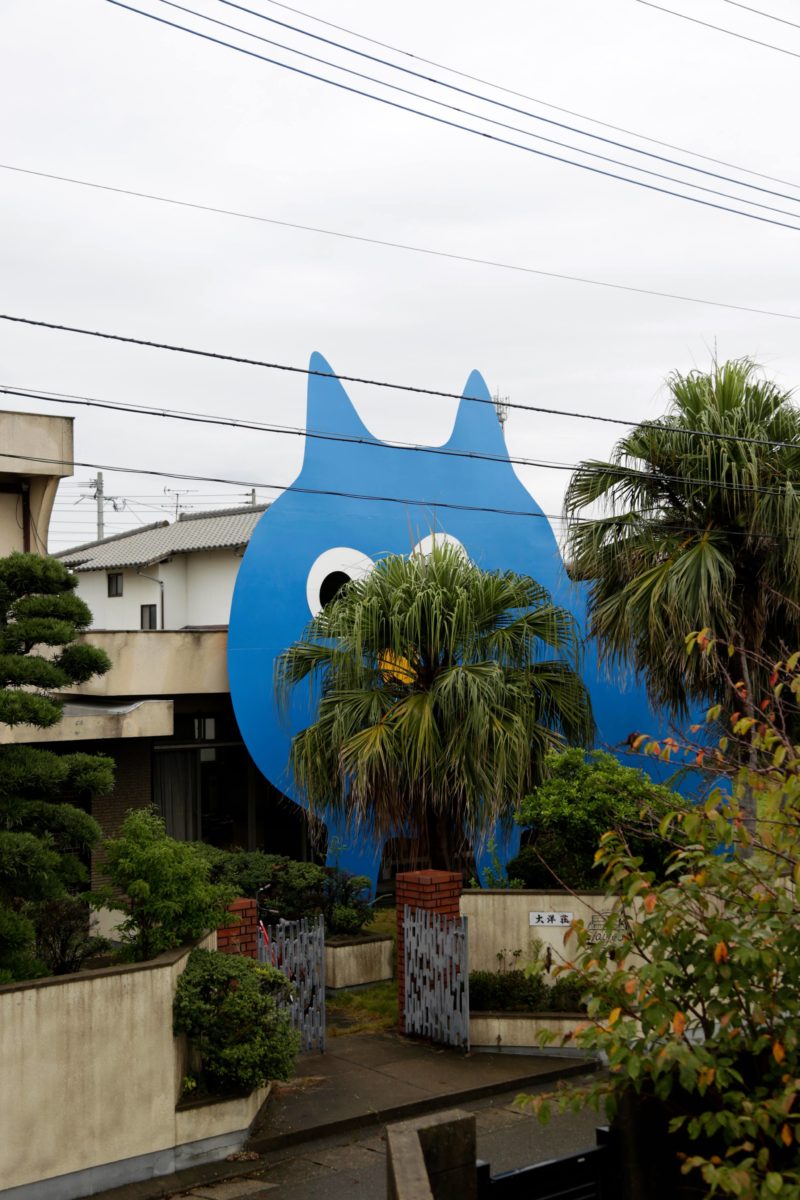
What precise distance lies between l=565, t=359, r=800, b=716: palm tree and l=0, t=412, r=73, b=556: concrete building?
23.0ft

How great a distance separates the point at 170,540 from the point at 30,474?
298 inches

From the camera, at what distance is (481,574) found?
51.0 ft

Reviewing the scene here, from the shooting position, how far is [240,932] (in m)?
10.7

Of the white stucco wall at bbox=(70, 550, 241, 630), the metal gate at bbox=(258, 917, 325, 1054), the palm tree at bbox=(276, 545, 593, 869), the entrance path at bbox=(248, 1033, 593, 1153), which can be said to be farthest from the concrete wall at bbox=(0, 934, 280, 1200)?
the white stucco wall at bbox=(70, 550, 241, 630)

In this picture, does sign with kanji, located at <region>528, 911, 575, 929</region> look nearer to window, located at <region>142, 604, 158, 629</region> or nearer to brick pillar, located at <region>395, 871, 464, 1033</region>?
brick pillar, located at <region>395, 871, 464, 1033</region>

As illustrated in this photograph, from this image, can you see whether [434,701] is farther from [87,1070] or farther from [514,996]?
[87,1070]

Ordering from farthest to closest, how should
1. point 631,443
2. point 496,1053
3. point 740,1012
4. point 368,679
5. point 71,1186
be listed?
point 631,443 → point 368,679 → point 496,1053 → point 71,1186 → point 740,1012

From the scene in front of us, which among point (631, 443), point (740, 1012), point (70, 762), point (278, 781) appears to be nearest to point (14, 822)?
point (70, 762)

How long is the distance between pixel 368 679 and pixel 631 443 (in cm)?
493

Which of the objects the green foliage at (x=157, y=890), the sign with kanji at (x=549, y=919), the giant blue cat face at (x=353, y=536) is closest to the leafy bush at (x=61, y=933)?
the green foliage at (x=157, y=890)

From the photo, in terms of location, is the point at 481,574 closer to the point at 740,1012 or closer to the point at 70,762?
the point at 70,762

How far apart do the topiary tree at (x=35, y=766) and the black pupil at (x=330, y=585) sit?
27.1 ft

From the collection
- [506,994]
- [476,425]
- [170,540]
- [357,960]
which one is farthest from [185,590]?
[506,994]

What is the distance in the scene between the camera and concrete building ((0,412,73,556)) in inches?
615
